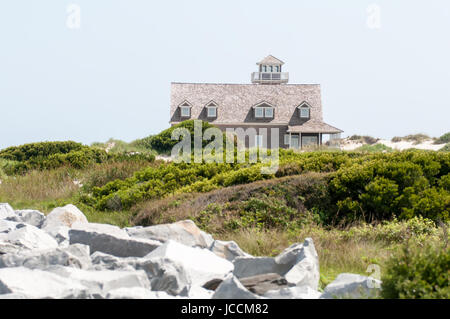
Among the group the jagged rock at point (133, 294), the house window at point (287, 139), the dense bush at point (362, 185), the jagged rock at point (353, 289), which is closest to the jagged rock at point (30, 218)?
the dense bush at point (362, 185)

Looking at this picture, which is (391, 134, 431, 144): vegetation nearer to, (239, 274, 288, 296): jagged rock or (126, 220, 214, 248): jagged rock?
(126, 220, 214, 248): jagged rock

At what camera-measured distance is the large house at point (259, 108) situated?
37.7 meters

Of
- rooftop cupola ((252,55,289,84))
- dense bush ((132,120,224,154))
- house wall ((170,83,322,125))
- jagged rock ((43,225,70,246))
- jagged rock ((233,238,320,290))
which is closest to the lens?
jagged rock ((233,238,320,290))

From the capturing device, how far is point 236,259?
5527mm

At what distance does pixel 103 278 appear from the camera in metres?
4.55

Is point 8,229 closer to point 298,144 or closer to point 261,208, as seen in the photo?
point 261,208

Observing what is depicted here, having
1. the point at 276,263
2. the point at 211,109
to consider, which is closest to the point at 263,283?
the point at 276,263

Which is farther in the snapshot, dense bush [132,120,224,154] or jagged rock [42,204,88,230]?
dense bush [132,120,224,154]

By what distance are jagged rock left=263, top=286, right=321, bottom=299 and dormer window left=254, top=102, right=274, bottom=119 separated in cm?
3379

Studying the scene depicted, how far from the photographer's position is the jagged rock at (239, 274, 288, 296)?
479 centimetres

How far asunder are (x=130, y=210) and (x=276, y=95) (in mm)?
30238

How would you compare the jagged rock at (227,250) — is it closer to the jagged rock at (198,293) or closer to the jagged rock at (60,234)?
the jagged rock at (198,293)

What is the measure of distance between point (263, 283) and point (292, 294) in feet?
1.56

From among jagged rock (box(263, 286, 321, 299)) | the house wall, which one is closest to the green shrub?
the house wall
